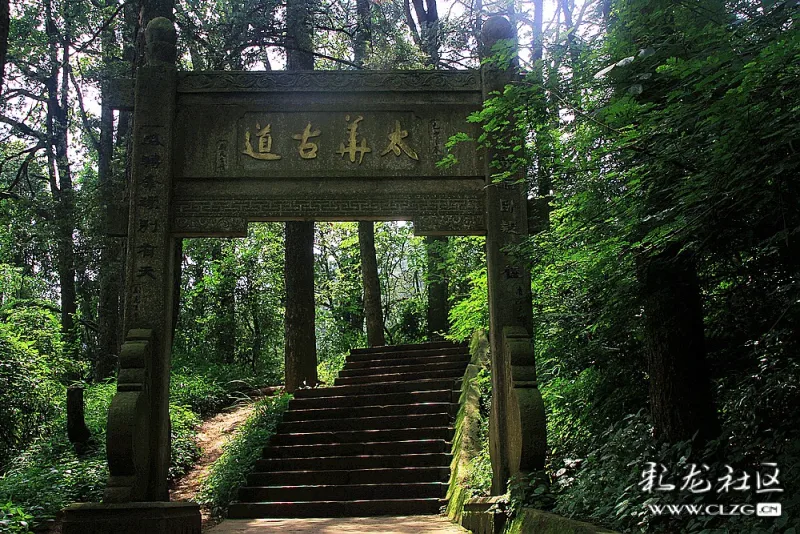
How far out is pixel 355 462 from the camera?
10422 mm

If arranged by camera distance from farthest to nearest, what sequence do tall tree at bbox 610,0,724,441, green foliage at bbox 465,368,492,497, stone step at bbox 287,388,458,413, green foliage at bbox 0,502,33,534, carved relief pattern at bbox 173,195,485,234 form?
stone step at bbox 287,388,458,413 → green foliage at bbox 465,368,492,497 → carved relief pattern at bbox 173,195,485,234 → green foliage at bbox 0,502,33,534 → tall tree at bbox 610,0,724,441

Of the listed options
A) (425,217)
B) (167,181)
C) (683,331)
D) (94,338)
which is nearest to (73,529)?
(167,181)

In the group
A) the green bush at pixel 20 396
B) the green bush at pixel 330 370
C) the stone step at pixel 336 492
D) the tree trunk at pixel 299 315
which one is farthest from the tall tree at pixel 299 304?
the green bush at pixel 330 370

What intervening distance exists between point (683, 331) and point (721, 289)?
0.91 metres

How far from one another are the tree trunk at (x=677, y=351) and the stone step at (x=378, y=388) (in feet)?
24.2

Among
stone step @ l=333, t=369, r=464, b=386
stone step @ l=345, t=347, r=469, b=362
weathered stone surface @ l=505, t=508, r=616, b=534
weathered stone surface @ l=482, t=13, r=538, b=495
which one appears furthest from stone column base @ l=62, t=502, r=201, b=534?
stone step @ l=345, t=347, r=469, b=362

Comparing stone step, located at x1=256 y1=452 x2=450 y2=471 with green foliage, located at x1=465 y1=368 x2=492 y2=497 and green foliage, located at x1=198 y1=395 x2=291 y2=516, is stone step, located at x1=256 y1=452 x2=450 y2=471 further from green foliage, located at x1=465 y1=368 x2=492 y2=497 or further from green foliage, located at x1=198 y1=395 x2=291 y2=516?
green foliage, located at x1=465 y1=368 x2=492 y2=497

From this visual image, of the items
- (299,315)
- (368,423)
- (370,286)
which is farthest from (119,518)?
(370,286)

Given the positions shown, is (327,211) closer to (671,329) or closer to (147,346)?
(147,346)

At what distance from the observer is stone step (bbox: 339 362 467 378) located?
43.2ft

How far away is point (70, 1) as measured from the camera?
13.6 metres

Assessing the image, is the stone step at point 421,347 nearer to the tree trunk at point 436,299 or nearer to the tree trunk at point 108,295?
the tree trunk at point 436,299

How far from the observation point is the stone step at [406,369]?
13172mm

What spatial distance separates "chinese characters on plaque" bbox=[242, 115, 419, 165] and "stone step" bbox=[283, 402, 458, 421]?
5.25 m
